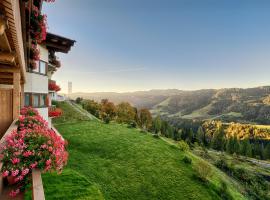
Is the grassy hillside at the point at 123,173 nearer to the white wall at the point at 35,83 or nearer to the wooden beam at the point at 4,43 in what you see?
the white wall at the point at 35,83

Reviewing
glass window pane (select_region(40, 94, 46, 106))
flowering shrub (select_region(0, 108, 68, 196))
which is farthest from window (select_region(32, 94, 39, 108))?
flowering shrub (select_region(0, 108, 68, 196))

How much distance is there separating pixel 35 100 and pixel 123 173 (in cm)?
1166

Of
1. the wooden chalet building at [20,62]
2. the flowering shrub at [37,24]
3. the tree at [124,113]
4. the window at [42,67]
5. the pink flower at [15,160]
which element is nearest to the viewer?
the wooden chalet building at [20,62]

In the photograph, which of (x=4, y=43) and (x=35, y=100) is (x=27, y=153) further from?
(x=35, y=100)

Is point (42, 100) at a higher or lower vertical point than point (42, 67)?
lower

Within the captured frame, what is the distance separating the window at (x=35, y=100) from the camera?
1764 cm

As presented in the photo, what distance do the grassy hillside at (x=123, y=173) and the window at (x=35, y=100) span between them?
6405 mm

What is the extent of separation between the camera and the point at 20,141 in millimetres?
6086

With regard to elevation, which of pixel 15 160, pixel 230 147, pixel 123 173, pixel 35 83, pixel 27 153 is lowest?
pixel 230 147

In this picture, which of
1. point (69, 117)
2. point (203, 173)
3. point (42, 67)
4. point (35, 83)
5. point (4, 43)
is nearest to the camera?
point (4, 43)

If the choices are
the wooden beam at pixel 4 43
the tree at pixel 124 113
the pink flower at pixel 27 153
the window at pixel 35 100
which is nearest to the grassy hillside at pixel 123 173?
the window at pixel 35 100

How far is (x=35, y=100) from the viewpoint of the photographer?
61.5 feet

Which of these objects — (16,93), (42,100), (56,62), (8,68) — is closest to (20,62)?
(8,68)

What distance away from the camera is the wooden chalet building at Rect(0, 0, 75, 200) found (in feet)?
13.2
